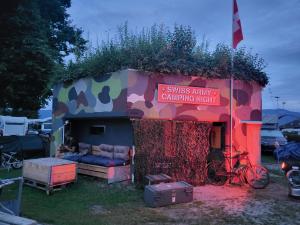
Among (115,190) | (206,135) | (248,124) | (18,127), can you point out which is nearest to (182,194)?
(115,190)

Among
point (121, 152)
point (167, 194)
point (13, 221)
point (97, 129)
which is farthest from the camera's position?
point (97, 129)

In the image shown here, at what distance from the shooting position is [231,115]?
37.7 feet

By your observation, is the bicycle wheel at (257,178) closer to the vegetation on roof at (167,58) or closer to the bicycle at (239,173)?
the bicycle at (239,173)

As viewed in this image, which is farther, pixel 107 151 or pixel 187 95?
pixel 107 151

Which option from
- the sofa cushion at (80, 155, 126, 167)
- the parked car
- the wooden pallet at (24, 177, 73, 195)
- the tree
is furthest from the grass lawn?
the parked car

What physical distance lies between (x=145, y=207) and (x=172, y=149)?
2832 mm

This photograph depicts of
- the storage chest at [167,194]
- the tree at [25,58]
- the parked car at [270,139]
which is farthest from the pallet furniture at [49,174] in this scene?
the parked car at [270,139]

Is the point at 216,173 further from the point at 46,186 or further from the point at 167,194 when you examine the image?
the point at 46,186

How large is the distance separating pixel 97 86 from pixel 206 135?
12.4 feet

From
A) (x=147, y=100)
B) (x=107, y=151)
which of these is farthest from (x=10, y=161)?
(x=147, y=100)

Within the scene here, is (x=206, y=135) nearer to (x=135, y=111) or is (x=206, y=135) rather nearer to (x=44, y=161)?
(x=135, y=111)

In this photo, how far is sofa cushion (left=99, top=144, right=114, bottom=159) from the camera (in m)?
11.3

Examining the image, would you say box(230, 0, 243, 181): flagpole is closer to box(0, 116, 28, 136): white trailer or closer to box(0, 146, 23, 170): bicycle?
box(0, 146, 23, 170): bicycle

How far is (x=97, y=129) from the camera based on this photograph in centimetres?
1232
